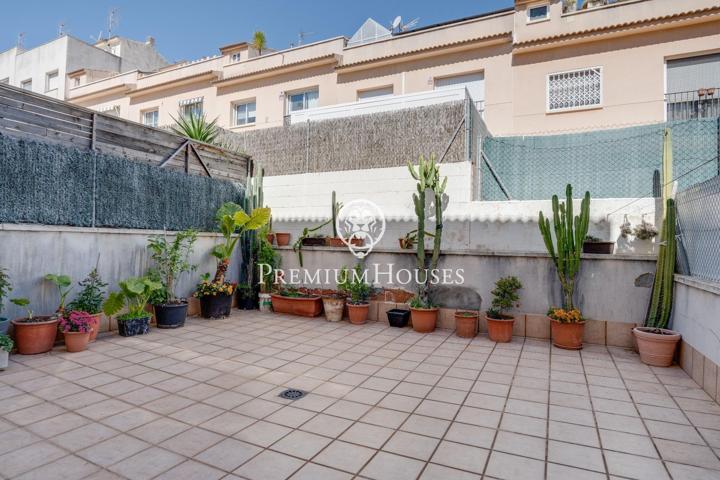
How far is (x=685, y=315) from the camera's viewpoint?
4121 millimetres

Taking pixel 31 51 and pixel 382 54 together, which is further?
pixel 31 51

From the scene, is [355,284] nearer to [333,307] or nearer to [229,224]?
[333,307]

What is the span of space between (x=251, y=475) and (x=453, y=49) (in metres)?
10.7

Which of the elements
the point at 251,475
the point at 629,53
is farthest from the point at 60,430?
the point at 629,53

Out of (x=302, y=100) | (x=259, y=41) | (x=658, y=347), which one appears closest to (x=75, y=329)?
(x=658, y=347)

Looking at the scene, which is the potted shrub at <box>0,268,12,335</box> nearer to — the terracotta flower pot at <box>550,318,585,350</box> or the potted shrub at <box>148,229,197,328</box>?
the potted shrub at <box>148,229,197,328</box>

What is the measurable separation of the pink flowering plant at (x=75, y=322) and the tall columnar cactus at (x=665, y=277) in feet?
21.2

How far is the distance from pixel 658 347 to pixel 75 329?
20.4ft

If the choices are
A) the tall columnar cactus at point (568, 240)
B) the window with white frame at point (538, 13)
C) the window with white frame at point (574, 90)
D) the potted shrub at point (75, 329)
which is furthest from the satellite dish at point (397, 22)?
the potted shrub at point (75, 329)

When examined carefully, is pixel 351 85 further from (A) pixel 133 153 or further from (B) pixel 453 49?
(A) pixel 133 153

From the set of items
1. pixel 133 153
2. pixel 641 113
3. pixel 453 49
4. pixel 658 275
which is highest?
pixel 453 49

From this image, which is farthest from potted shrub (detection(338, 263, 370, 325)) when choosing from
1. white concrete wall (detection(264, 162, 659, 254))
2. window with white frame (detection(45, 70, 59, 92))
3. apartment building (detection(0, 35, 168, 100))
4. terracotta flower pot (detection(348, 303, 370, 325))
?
window with white frame (detection(45, 70, 59, 92))

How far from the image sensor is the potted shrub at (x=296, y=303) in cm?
659

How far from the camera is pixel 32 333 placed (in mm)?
4180
